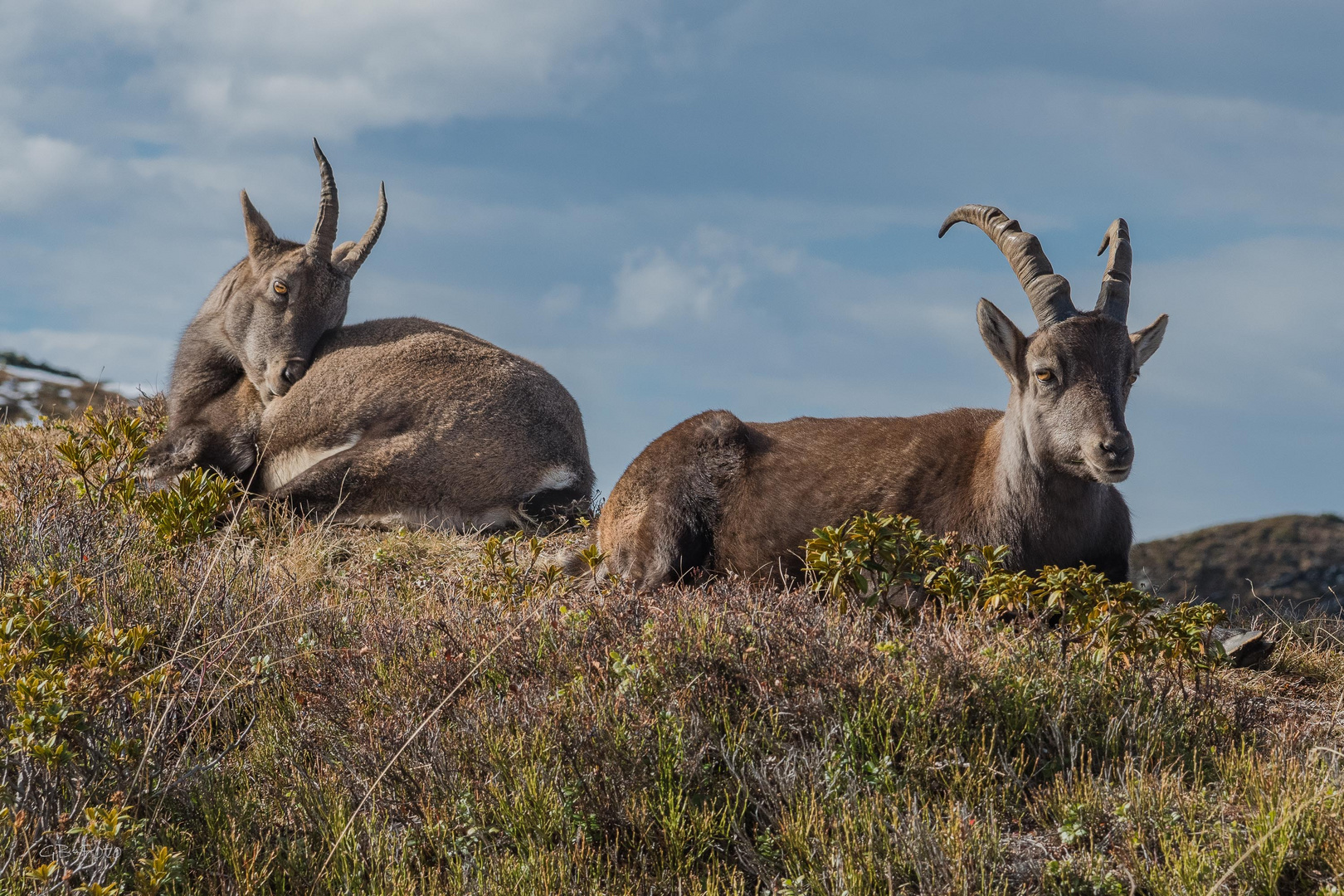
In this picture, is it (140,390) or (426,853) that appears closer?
(426,853)

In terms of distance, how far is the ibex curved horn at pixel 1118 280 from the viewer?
711 centimetres

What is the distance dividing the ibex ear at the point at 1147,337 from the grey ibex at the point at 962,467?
0.01 metres

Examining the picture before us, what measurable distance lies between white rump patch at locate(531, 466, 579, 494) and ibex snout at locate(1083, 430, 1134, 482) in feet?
16.6

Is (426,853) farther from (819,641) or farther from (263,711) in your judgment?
(819,641)

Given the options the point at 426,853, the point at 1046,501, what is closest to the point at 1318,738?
the point at 1046,501

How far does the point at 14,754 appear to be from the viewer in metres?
4.32

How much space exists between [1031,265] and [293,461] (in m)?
6.46

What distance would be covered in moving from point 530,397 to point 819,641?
5.71m

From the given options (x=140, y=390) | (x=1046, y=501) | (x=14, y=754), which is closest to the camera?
(x=14, y=754)

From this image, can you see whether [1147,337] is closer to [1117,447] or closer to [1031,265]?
[1031,265]

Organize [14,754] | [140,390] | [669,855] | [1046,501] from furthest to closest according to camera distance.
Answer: [140,390], [1046,501], [14,754], [669,855]

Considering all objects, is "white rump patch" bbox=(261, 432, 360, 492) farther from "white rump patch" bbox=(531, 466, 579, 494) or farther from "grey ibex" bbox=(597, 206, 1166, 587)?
"grey ibex" bbox=(597, 206, 1166, 587)

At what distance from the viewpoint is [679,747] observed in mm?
4352

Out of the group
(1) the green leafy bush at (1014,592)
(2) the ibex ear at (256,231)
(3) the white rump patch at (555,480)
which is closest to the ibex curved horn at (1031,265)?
(1) the green leafy bush at (1014,592)
